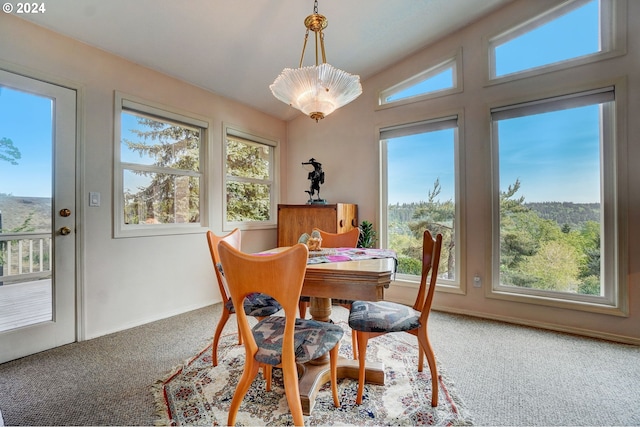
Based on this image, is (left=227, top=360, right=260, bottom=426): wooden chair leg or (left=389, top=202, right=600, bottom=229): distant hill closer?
(left=227, top=360, right=260, bottom=426): wooden chair leg

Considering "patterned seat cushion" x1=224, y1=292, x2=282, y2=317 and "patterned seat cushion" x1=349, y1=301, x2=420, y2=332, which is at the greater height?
"patterned seat cushion" x1=349, y1=301, x2=420, y2=332

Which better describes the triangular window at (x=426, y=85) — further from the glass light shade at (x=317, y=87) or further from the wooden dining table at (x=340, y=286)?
the wooden dining table at (x=340, y=286)

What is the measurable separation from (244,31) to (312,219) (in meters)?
1.95

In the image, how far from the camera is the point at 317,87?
1.93 metres

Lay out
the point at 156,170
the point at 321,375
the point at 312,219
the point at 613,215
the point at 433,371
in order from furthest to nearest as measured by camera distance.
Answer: the point at 312,219
the point at 156,170
the point at 613,215
the point at 321,375
the point at 433,371

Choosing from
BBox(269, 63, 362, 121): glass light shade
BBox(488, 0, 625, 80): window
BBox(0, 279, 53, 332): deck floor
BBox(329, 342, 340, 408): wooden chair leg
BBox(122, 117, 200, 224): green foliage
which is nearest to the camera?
BBox(329, 342, 340, 408): wooden chair leg

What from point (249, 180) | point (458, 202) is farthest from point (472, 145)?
point (249, 180)

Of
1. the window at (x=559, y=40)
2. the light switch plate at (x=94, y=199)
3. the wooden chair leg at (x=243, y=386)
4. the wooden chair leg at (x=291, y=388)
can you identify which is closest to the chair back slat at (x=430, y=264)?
the wooden chair leg at (x=291, y=388)

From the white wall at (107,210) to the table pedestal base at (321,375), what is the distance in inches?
72.5

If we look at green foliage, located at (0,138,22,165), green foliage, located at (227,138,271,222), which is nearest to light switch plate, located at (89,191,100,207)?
green foliage, located at (0,138,22,165)

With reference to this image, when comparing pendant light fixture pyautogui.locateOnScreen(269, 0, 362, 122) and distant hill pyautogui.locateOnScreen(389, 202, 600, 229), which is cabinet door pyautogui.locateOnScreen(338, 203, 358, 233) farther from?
distant hill pyautogui.locateOnScreen(389, 202, 600, 229)

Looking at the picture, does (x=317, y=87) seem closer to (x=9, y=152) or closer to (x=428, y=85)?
(x=428, y=85)

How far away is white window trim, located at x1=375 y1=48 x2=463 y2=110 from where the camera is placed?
303cm

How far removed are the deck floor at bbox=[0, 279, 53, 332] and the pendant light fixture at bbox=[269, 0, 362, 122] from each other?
2327 mm
